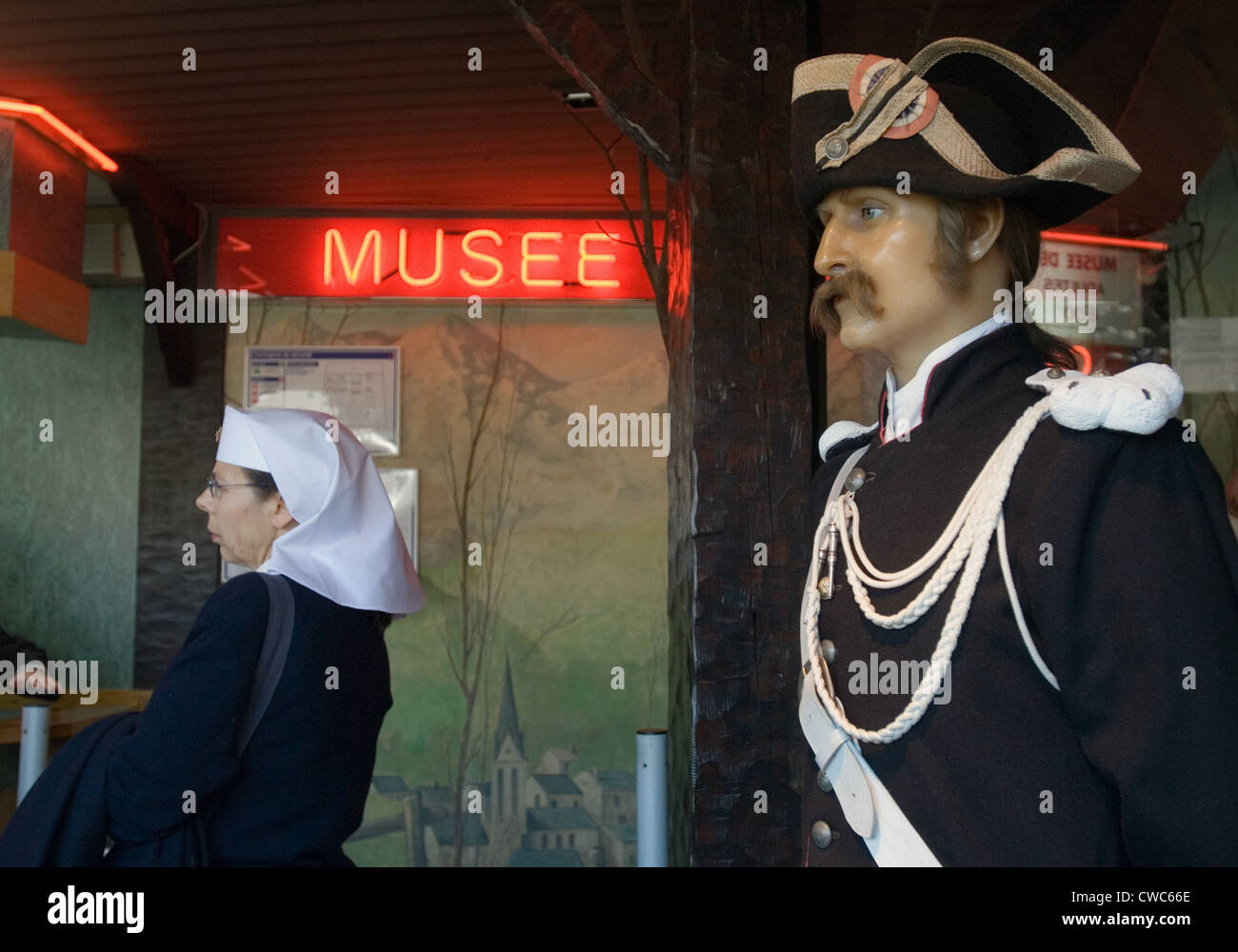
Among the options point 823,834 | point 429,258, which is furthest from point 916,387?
point 429,258

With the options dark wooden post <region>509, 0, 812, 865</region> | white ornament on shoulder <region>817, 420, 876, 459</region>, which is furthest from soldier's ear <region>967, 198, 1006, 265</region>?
dark wooden post <region>509, 0, 812, 865</region>

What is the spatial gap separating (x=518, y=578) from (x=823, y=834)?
3611mm

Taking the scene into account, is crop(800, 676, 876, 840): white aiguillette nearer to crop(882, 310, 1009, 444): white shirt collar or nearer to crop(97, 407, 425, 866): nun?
crop(882, 310, 1009, 444): white shirt collar

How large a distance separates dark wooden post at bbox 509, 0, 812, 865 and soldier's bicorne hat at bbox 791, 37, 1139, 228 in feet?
3.03

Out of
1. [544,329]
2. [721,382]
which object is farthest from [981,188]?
[544,329]

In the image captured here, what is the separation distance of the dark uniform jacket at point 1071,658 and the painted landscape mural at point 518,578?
11.7 ft

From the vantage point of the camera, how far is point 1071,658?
3.86ft

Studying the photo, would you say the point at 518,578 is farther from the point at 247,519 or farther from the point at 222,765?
the point at 222,765

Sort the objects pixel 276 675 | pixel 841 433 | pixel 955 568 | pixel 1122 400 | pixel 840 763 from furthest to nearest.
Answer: pixel 276 675
pixel 841 433
pixel 840 763
pixel 955 568
pixel 1122 400

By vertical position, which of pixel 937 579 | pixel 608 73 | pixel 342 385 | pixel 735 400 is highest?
pixel 608 73

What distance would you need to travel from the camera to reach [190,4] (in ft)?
11.5

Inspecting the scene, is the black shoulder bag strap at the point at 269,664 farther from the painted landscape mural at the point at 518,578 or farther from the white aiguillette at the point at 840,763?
the painted landscape mural at the point at 518,578

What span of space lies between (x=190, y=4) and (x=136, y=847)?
269 centimetres

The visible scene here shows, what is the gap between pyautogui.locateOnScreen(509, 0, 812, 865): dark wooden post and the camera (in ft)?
7.97
